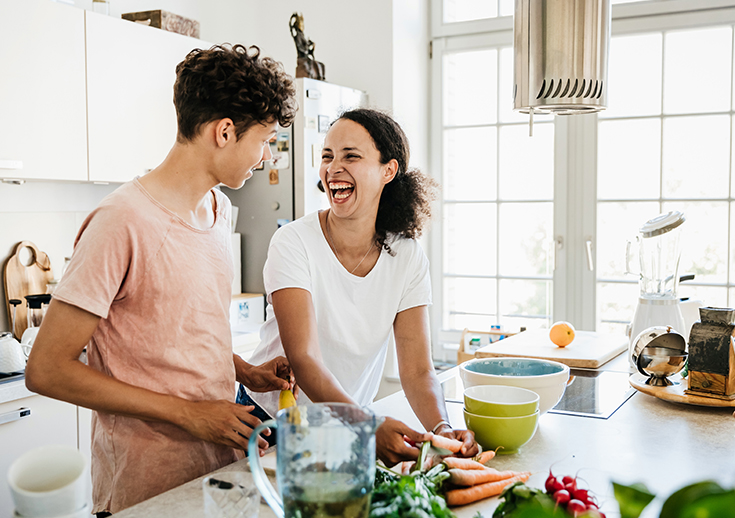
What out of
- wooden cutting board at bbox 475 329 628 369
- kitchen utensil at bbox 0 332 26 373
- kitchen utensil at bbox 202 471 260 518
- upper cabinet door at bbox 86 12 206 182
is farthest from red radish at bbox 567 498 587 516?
upper cabinet door at bbox 86 12 206 182

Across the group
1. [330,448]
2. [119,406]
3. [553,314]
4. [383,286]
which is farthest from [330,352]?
[553,314]

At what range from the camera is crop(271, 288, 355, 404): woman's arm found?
4.34 feet

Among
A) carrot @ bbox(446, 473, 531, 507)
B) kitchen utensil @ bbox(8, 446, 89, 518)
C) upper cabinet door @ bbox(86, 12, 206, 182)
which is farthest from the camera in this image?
upper cabinet door @ bbox(86, 12, 206, 182)

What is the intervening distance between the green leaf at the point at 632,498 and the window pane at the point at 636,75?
3188 mm

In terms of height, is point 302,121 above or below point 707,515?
above

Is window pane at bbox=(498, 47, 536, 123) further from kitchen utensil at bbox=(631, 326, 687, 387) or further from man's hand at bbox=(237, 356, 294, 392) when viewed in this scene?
man's hand at bbox=(237, 356, 294, 392)

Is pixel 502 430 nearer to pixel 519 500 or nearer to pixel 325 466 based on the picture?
pixel 519 500

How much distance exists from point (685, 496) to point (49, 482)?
0.57 m

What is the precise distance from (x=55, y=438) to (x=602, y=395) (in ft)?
5.87

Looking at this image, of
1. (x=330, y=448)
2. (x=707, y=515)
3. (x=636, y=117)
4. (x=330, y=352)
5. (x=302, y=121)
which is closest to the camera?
(x=707, y=515)

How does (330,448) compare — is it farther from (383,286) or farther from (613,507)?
(383,286)

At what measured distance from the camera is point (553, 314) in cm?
364

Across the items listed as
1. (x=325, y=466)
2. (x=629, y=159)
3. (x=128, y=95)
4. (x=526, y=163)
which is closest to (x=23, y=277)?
(x=128, y=95)

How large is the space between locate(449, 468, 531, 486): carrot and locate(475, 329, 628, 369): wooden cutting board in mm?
929
